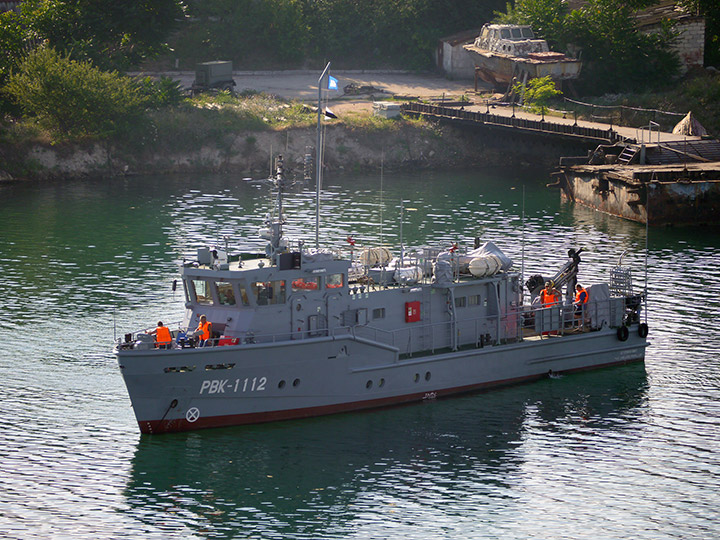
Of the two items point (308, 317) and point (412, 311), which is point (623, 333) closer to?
point (412, 311)

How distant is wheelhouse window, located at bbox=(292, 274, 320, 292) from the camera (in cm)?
3538

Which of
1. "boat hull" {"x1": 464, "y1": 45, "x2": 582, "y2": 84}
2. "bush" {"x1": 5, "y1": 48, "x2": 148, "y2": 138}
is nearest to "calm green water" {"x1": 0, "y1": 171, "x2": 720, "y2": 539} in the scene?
"bush" {"x1": 5, "y1": 48, "x2": 148, "y2": 138}

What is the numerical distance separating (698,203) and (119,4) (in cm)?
4745

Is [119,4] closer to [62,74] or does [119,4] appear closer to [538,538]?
[62,74]

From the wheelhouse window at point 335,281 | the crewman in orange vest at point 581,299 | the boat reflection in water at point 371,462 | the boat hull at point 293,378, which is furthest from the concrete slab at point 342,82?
the boat reflection in water at point 371,462

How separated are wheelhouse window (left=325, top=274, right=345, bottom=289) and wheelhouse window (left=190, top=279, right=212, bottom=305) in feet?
12.3

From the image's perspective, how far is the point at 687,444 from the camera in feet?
113

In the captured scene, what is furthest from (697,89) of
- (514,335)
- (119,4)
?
(514,335)

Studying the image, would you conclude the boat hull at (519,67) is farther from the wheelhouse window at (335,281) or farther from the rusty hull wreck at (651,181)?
the wheelhouse window at (335,281)

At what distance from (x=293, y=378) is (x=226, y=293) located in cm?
336

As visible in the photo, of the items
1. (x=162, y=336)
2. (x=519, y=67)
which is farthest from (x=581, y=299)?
(x=519, y=67)

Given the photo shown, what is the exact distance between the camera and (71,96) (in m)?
82.8

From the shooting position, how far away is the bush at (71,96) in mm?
82062

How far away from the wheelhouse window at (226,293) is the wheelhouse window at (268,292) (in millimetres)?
764
